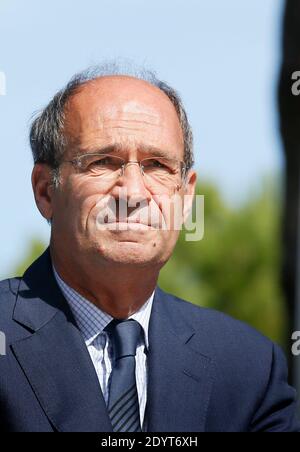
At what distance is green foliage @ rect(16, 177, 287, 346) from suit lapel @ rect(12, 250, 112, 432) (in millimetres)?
9454

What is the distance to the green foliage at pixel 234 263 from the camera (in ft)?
44.8

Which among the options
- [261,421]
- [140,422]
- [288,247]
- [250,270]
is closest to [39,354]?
[140,422]

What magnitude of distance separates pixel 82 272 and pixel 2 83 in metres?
0.69

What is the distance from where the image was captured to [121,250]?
105 inches

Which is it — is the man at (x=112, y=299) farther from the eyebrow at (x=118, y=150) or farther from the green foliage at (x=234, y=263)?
the green foliage at (x=234, y=263)

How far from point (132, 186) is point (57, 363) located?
1.90ft

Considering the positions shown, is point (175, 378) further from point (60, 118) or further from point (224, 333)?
point (60, 118)

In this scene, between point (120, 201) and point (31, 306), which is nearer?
point (120, 201)

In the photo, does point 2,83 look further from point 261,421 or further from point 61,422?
point 261,421

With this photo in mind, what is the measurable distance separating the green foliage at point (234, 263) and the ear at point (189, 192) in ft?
30.4

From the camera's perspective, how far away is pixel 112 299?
2.87 m

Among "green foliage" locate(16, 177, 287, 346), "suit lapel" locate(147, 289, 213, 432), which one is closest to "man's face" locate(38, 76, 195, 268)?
"suit lapel" locate(147, 289, 213, 432)

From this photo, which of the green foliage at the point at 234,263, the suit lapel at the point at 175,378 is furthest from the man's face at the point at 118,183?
the green foliage at the point at 234,263

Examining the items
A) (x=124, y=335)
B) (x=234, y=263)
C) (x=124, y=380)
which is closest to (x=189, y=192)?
(x=124, y=335)
